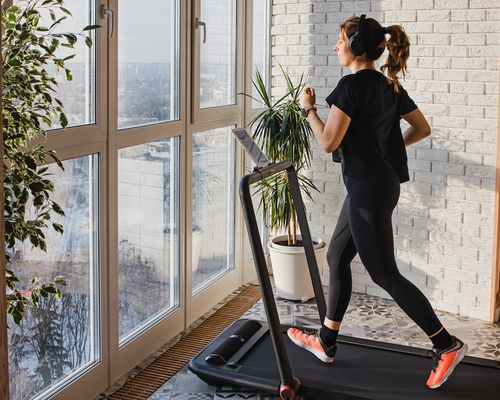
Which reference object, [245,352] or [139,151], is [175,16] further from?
[245,352]

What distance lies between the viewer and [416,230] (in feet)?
15.7

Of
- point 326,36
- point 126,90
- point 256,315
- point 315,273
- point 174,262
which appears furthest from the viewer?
point 326,36

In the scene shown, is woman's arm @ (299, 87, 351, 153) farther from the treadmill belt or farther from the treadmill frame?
the treadmill belt

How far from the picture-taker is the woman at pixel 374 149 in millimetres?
3316

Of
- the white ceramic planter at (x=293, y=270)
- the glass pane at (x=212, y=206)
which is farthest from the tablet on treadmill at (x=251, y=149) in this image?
the white ceramic planter at (x=293, y=270)

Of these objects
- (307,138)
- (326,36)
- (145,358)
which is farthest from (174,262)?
(326,36)

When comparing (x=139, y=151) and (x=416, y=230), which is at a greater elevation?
(x=139, y=151)

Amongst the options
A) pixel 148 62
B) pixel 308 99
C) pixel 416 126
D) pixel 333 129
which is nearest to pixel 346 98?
pixel 333 129

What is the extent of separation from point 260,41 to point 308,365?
2.39 m

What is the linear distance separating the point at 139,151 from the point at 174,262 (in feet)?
2.56

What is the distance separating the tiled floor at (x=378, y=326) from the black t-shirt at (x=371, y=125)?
3.97ft

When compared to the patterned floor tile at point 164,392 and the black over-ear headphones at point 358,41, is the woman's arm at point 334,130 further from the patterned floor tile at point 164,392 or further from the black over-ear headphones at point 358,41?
the patterned floor tile at point 164,392

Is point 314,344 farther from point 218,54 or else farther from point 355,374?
point 218,54

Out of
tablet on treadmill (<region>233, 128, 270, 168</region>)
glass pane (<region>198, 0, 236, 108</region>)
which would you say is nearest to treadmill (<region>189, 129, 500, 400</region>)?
tablet on treadmill (<region>233, 128, 270, 168</region>)
